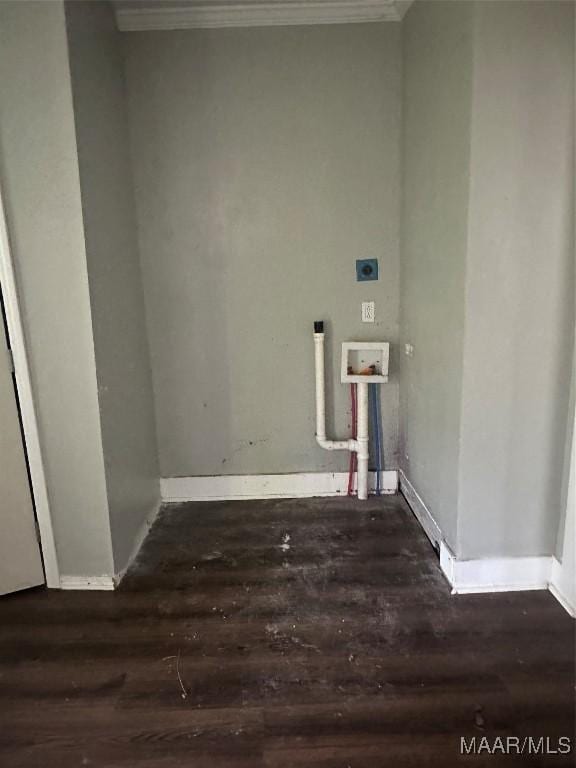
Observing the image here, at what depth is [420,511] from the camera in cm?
283

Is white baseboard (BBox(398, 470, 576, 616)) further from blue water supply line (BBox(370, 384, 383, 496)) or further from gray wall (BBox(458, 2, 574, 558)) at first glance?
blue water supply line (BBox(370, 384, 383, 496))

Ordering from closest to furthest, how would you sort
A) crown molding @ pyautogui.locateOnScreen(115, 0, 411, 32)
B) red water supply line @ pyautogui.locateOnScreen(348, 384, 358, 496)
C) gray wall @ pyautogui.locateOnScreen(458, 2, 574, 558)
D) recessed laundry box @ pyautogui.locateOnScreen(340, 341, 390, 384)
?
1. gray wall @ pyautogui.locateOnScreen(458, 2, 574, 558)
2. crown molding @ pyautogui.locateOnScreen(115, 0, 411, 32)
3. recessed laundry box @ pyautogui.locateOnScreen(340, 341, 390, 384)
4. red water supply line @ pyautogui.locateOnScreen(348, 384, 358, 496)

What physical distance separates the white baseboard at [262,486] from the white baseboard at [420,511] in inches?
4.3

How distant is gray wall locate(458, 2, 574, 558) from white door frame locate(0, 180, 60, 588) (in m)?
1.78

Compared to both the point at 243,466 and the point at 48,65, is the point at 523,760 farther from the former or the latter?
the point at 48,65

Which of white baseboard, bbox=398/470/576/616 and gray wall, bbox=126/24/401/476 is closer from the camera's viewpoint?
white baseboard, bbox=398/470/576/616

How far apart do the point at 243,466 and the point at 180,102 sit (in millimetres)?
2070

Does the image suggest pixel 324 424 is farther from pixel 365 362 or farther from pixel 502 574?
pixel 502 574

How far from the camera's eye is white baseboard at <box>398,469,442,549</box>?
2.56 m

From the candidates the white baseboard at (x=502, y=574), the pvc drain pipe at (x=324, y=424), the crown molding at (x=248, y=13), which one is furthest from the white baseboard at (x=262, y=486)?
the crown molding at (x=248, y=13)

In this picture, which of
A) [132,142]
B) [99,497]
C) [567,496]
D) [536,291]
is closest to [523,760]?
[567,496]

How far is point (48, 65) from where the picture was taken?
2027mm
